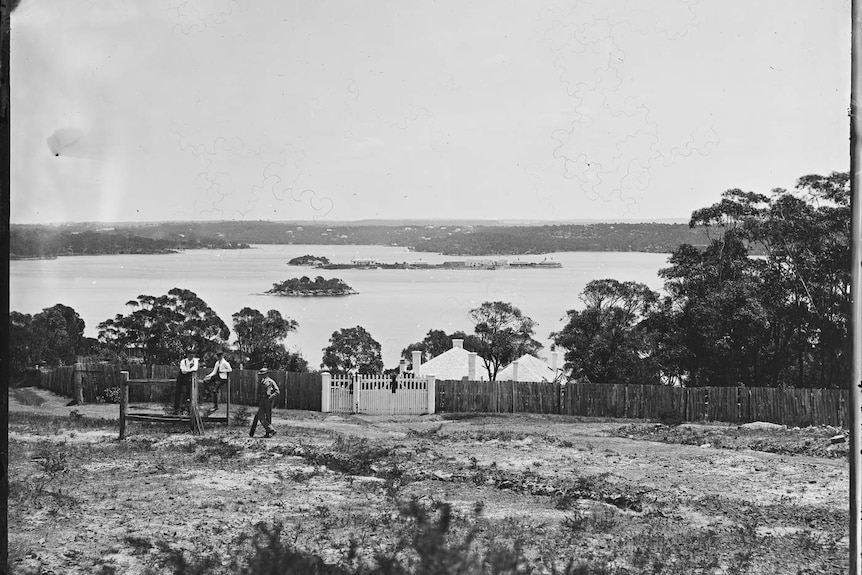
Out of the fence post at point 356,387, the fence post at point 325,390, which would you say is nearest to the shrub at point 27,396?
the fence post at point 325,390

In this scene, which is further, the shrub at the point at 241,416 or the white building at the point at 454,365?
the shrub at the point at 241,416

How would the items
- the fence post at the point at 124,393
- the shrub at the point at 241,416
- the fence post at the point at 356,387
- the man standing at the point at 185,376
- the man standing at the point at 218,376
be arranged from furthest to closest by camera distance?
the fence post at the point at 124,393, the man standing at the point at 185,376, the man standing at the point at 218,376, the shrub at the point at 241,416, the fence post at the point at 356,387

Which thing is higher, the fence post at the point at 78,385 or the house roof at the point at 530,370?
the house roof at the point at 530,370

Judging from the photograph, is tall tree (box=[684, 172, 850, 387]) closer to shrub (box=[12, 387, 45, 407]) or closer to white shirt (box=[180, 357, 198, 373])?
white shirt (box=[180, 357, 198, 373])

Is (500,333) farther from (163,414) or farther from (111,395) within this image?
(111,395)

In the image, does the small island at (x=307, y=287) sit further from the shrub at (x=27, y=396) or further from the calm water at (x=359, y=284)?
the shrub at (x=27, y=396)

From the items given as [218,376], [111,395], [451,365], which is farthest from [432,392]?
[111,395]

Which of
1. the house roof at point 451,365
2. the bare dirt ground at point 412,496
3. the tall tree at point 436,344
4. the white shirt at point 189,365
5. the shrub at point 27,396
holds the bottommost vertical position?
the bare dirt ground at point 412,496
